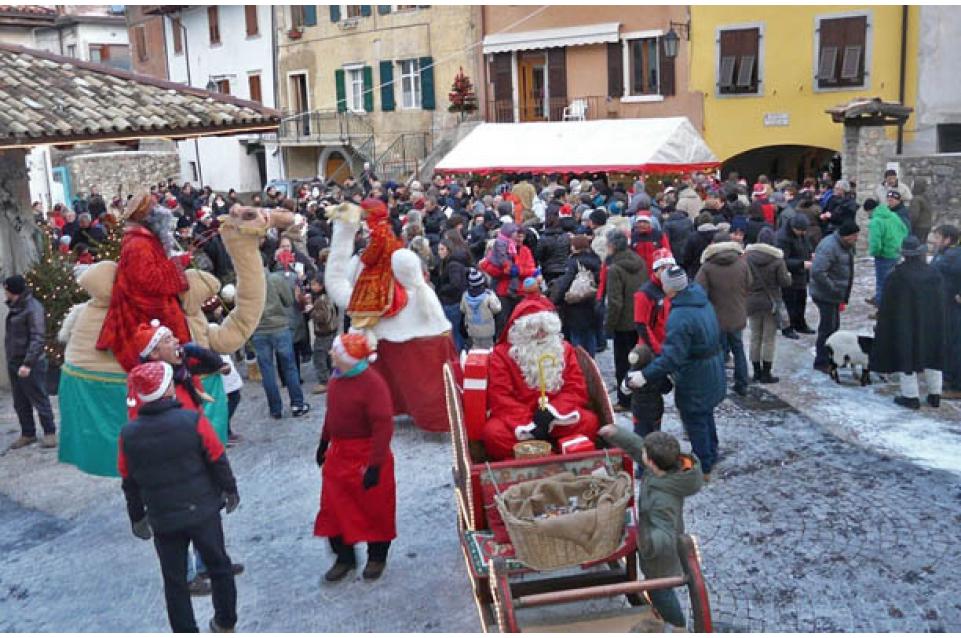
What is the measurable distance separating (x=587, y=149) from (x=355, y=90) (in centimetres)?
1370

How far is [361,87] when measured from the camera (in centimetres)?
3266

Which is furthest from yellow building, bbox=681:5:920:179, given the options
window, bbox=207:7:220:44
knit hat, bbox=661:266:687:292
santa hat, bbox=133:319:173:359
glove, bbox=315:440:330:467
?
santa hat, bbox=133:319:173:359

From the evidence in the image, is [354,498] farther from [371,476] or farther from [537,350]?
[537,350]

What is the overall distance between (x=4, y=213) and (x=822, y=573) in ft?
31.4

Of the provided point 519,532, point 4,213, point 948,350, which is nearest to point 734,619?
point 519,532

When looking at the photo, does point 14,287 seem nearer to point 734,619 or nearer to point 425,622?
point 425,622

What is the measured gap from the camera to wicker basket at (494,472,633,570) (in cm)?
475

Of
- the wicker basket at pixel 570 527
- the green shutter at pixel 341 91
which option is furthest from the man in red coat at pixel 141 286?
the green shutter at pixel 341 91

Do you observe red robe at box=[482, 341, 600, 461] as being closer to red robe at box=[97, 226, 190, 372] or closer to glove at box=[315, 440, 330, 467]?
glove at box=[315, 440, 330, 467]

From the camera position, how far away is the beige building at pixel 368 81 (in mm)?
30047

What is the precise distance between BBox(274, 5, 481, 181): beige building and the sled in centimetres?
2483

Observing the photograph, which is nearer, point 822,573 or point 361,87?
point 822,573

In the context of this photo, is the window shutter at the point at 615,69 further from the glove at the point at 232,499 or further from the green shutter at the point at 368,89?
the glove at the point at 232,499

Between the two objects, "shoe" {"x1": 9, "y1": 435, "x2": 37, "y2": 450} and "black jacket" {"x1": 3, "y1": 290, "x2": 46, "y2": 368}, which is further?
"shoe" {"x1": 9, "y1": 435, "x2": 37, "y2": 450}
